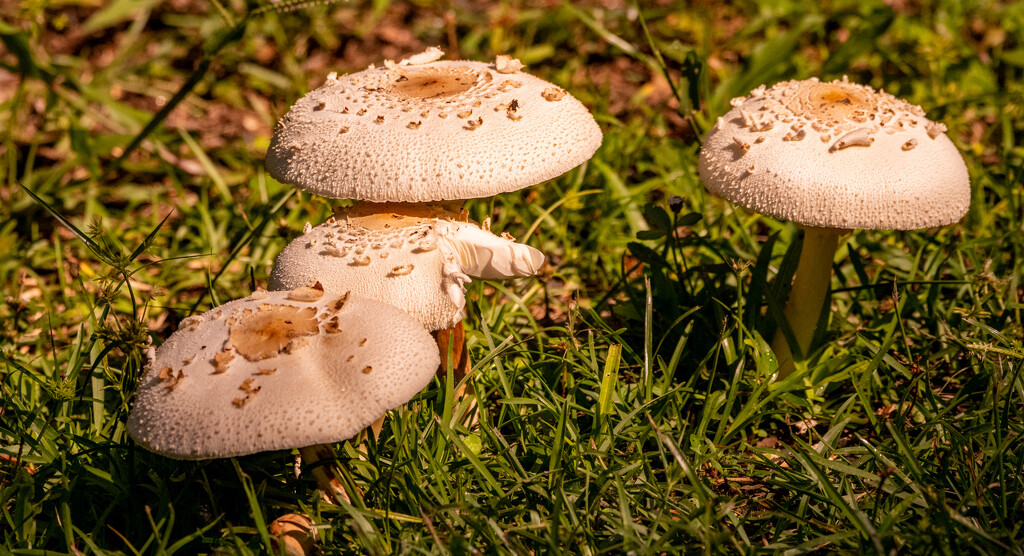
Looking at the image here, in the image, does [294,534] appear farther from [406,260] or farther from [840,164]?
[840,164]

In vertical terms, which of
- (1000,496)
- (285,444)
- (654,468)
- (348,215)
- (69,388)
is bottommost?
(654,468)

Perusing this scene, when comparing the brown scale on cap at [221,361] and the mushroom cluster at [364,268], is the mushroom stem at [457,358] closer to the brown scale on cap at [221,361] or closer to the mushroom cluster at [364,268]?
the mushroom cluster at [364,268]

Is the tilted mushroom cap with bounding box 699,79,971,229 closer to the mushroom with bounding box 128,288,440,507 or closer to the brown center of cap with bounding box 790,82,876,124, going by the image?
the brown center of cap with bounding box 790,82,876,124

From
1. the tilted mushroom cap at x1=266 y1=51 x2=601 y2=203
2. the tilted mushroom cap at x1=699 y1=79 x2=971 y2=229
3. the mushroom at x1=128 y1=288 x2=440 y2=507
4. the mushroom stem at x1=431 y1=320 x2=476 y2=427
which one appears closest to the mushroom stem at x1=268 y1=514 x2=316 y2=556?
the mushroom at x1=128 y1=288 x2=440 y2=507

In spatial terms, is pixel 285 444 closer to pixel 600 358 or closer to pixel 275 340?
pixel 275 340

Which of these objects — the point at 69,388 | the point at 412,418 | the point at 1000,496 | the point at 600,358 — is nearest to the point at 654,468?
the point at 600,358
